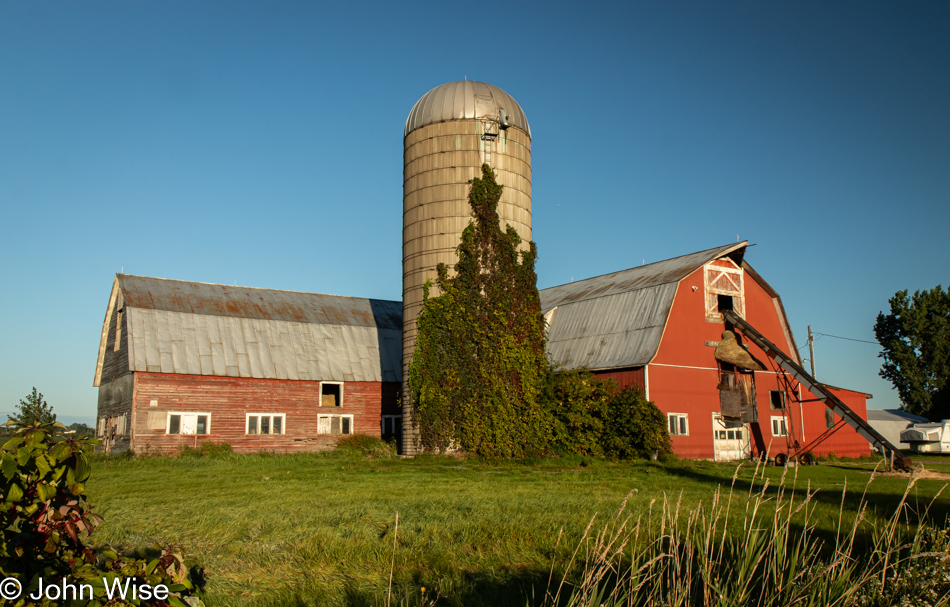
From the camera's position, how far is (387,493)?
535 inches

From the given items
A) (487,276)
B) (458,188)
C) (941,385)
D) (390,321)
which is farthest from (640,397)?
(941,385)

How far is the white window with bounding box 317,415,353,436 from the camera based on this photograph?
31188mm

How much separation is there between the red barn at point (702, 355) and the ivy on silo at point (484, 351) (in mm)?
4069

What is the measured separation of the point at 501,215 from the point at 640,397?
7.91m

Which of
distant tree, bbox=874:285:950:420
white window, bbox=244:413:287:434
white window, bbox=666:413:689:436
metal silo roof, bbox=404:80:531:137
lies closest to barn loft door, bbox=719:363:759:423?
white window, bbox=666:413:689:436

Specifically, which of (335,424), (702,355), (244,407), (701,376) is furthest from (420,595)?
(335,424)

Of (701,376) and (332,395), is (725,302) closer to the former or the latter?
(701,376)

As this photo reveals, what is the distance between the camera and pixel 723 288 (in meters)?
28.6

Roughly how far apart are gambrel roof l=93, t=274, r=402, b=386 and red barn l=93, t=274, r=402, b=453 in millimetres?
49

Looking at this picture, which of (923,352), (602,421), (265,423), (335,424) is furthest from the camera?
(923,352)

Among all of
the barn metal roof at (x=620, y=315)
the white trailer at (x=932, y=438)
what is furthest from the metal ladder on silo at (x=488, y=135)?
the white trailer at (x=932, y=438)

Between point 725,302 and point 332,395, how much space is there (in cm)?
1864

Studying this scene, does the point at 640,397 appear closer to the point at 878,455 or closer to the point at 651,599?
the point at 878,455

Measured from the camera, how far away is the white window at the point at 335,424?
3119 centimetres
